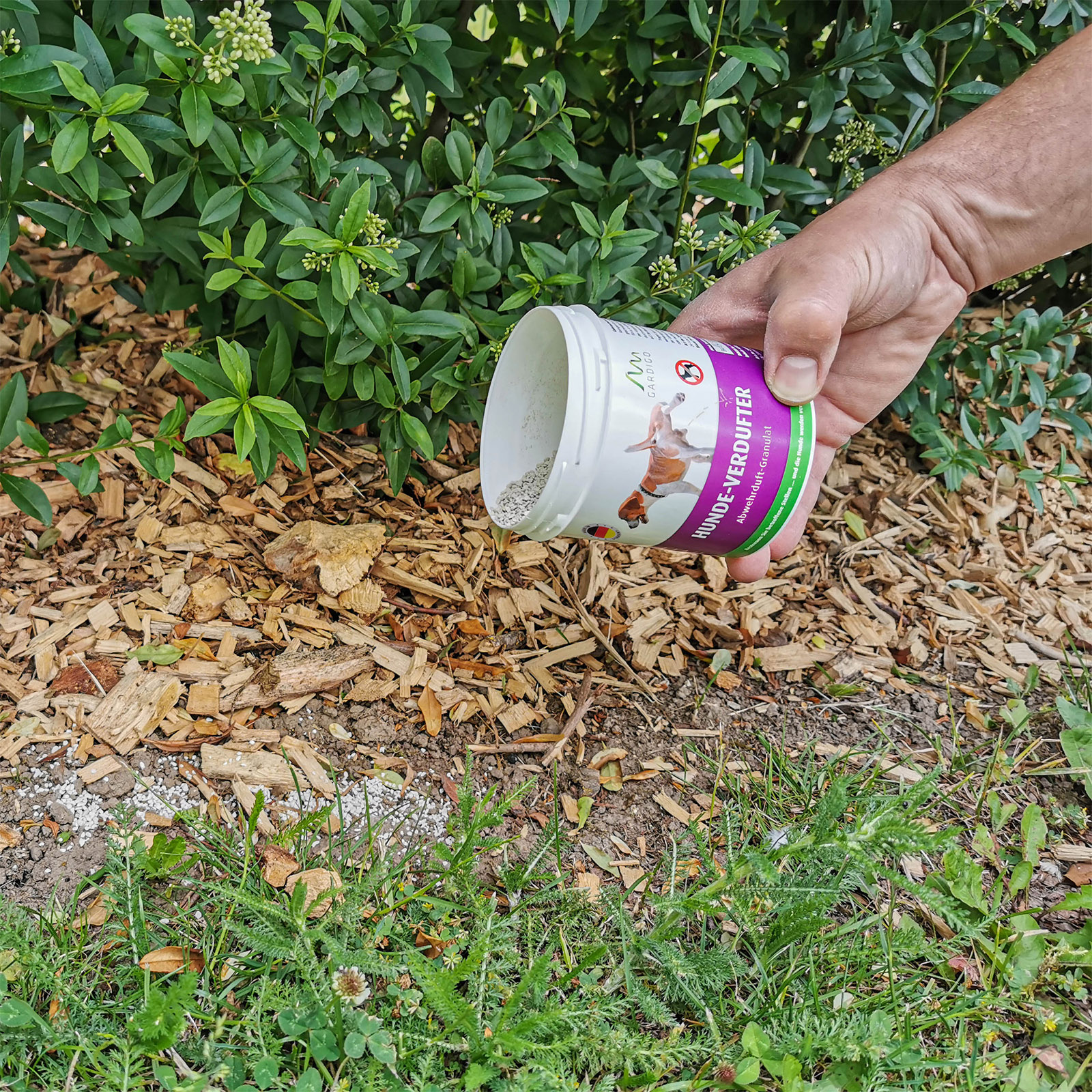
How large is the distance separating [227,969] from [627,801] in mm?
829

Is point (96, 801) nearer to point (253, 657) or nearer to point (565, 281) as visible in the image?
point (253, 657)

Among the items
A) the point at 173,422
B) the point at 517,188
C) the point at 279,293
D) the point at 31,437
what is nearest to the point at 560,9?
the point at 517,188

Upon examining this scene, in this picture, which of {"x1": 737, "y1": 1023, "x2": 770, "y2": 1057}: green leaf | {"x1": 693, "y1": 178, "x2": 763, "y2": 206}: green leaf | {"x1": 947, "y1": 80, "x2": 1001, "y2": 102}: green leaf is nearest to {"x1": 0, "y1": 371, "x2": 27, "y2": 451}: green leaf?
{"x1": 693, "y1": 178, "x2": 763, "y2": 206}: green leaf

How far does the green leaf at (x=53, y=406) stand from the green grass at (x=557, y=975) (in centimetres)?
110

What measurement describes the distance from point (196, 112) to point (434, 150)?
53cm

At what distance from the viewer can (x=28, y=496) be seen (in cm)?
204

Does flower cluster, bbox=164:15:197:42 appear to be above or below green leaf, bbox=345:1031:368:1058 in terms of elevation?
above

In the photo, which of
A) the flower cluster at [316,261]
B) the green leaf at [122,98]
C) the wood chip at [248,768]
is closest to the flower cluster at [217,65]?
the green leaf at [122,98]

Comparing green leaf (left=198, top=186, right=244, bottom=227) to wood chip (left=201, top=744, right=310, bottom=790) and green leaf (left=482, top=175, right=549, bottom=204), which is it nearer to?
green leaf (left=482, top=175, right=549, bottom=204)

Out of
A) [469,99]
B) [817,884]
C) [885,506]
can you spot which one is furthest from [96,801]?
[885,506]

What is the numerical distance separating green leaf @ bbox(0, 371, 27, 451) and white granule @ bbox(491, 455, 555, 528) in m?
1.07

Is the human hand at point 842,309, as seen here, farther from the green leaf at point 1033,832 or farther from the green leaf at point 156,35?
the green leaf at point 156,35

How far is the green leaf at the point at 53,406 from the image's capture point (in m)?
2.30

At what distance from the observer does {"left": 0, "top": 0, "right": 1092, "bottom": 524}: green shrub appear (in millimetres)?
1783
